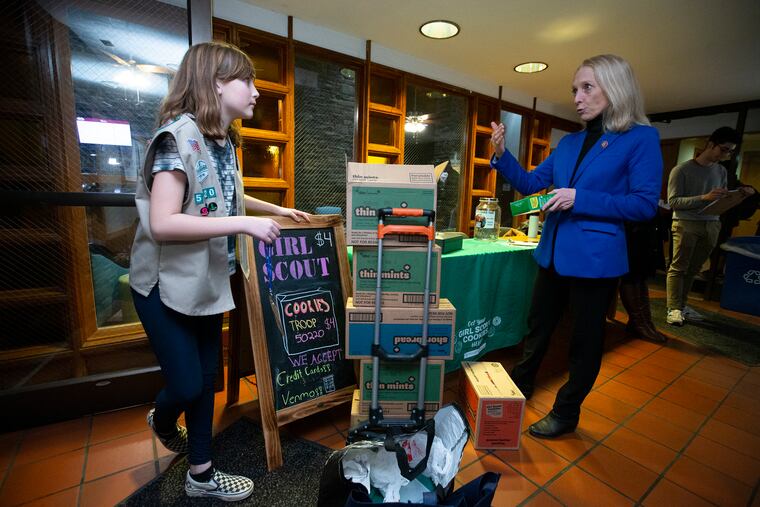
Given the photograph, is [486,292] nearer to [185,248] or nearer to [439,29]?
[185,248]

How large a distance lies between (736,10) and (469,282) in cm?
268

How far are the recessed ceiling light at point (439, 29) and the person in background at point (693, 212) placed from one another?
2.43 metres

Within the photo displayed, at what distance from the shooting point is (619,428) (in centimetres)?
186

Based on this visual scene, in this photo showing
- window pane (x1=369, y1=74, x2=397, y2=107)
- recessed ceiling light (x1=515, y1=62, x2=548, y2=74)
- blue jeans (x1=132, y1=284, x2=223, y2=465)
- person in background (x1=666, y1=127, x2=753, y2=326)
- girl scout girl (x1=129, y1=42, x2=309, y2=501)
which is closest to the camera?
girl scout girl (x1=129, y1=42, x2=309, y2=501)

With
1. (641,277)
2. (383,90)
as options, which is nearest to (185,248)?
(383,90)

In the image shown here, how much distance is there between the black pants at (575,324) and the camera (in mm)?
1552

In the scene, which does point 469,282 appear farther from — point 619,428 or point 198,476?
point 198,476

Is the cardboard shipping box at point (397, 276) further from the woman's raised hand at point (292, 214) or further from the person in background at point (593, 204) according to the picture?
the person in background at point (593, 204)

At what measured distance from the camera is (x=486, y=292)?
2156 mm

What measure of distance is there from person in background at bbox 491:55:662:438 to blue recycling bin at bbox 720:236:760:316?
2.94m

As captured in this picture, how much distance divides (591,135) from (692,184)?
2.60 meters

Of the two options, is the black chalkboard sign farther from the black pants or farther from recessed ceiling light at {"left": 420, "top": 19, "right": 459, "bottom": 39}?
recessed ceiling light at {"left": 420, "top": 19, "right": 459, "bottom": 39}

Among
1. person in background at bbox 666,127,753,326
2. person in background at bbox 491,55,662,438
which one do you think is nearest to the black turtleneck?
person in background at bbox 491,55,662,438

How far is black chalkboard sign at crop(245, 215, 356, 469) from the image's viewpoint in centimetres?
152
